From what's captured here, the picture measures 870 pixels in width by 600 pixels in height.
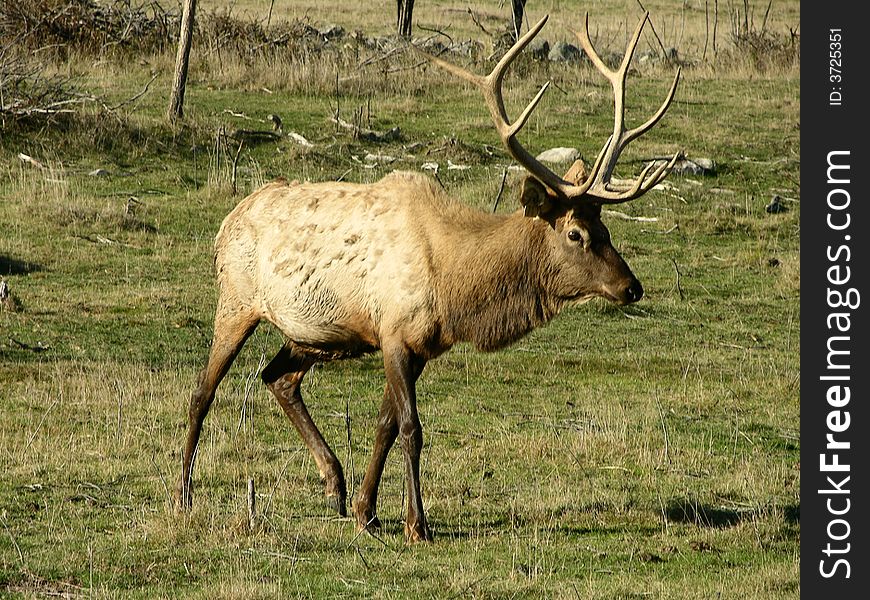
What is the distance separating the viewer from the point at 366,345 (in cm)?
873

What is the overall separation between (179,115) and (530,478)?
11.8 meters

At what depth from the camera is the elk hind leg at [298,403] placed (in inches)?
347

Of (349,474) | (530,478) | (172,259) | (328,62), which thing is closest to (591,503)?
(530,478)

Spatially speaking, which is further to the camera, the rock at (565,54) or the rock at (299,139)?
the rock at (565,54)

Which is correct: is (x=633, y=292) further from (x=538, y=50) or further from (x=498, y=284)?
(x=538, y=50)

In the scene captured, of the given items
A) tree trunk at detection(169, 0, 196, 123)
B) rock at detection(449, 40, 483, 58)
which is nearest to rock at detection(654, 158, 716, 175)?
tree trunk at detection(169, 0, 196, 123)

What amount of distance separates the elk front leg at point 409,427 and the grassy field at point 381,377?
17cm

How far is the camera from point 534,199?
323 inches

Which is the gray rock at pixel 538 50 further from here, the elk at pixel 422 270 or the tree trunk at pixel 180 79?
the elk at pixel 422 270

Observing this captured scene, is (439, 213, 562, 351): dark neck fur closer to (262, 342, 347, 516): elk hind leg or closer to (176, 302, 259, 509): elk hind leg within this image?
(262, 342, 347, 516): elk hind leg

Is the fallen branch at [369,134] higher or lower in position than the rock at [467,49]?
lower

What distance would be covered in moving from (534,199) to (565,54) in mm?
20535

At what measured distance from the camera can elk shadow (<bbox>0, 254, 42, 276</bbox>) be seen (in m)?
14.8

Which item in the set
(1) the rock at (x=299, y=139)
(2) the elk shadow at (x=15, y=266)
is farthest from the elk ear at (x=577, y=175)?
(1) the rock at (x=299, y=139)
